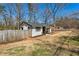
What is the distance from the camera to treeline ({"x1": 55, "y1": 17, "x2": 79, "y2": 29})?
24.0ft

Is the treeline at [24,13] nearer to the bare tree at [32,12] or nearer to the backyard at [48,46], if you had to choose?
the bare tree at [32,12]

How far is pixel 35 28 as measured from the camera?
7328 mm

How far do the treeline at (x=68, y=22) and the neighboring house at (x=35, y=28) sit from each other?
16 cm

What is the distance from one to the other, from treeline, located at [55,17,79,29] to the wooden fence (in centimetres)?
45

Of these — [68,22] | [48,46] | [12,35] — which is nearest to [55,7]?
[68,22]

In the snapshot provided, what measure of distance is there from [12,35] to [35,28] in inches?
12.3

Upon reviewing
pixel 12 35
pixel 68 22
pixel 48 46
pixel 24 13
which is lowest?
pixel 48 46

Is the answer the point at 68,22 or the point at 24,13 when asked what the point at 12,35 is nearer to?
the point at 24,13

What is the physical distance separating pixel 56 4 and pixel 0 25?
775mm

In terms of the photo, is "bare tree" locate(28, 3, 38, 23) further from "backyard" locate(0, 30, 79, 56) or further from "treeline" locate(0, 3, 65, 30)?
"backyard" locate(0, 30, 79, 56)

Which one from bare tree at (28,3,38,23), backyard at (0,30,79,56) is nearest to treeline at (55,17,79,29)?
backyard at (0,30,79,56)

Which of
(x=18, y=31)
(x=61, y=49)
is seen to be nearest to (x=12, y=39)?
(x=18, y=31)

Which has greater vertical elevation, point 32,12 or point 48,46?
point 32,12

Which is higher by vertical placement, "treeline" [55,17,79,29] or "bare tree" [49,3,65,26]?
"bare tree" [49,3,65,26]
